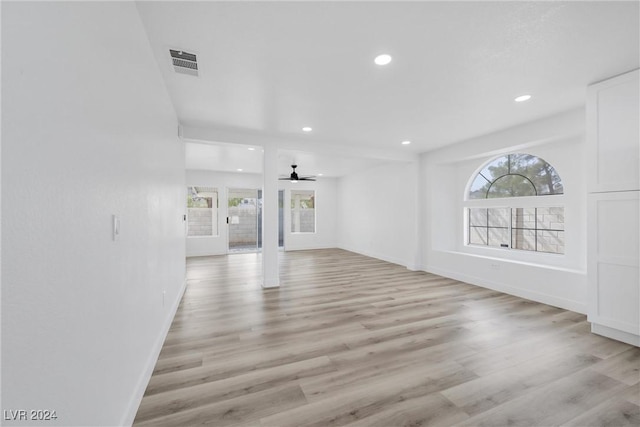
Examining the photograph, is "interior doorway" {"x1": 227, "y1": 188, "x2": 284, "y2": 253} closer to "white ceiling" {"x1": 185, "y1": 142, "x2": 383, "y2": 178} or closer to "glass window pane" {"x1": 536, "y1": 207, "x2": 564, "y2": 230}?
"white ceiling" {"x1": 185, "y1": 142, "x2": 383, "y2": 178}

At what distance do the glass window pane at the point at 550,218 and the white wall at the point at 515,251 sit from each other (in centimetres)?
13

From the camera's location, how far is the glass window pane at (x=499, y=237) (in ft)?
15.3

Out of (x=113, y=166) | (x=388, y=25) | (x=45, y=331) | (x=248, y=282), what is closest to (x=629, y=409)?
(x=388, y=25)

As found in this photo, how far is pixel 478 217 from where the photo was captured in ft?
17.1

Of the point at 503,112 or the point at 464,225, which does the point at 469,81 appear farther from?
the point at 464,225

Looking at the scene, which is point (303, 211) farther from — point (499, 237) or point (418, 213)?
point (499, 237)

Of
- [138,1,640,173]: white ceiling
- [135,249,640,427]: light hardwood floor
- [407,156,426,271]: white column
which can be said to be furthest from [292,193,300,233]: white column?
[138,1,640,173]: white ceiling

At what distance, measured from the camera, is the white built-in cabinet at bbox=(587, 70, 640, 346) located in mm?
2443

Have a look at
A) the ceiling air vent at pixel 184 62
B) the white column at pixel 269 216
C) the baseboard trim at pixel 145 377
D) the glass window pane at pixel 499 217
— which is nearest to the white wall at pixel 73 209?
the baseboard trim at pixel 145 377

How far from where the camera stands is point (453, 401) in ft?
5.73

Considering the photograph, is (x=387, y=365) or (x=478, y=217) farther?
(x=478, y=217)

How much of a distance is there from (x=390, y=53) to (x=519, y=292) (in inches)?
153

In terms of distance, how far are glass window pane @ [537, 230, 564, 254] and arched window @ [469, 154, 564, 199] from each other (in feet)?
2.01

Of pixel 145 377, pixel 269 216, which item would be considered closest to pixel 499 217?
pixel 269 216
